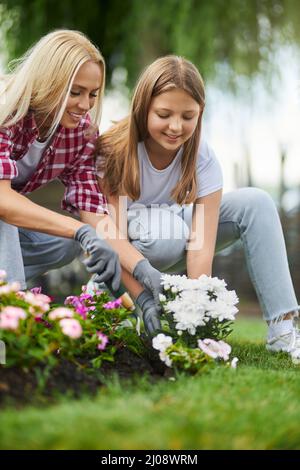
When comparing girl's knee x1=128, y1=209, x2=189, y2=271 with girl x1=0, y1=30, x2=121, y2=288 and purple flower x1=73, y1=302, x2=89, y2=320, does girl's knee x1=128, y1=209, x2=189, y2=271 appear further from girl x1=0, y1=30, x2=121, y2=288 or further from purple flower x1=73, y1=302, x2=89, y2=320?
purple flower x1=73, y1=302, x2=89, y2=320

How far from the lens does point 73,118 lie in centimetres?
257

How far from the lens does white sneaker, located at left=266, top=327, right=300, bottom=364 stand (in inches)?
106

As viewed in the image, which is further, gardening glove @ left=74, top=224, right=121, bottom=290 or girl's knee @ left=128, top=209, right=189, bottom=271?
girl's knee @ left=128, top=209, right=189, bottom=271

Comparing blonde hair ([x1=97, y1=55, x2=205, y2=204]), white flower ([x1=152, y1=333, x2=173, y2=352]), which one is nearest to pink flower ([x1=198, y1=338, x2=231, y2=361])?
white flower ([x1=152, y1=333, x2=173, y2=352])

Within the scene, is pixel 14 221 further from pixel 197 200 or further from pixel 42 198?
pixel 42 198

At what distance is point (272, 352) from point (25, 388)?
1.46 m

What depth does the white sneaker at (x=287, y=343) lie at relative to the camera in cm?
268

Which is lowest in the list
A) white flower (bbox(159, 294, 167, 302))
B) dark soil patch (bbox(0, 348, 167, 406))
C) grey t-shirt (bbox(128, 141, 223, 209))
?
dark soil patch (bbox(0, 348, 167, 406))

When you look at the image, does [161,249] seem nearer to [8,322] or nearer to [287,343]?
[287,343]

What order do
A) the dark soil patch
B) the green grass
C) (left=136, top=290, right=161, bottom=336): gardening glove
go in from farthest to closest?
1. (left=136, top=290, right=161, bottom=336): gardening glove
2. the dark soil patch
3. the green grass

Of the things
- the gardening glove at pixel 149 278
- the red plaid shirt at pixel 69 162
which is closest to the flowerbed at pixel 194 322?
the gardening glove at pixel 149 278

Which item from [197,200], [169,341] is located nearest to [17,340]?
[169,341]

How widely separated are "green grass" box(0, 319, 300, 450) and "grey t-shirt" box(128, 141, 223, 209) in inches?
41.2

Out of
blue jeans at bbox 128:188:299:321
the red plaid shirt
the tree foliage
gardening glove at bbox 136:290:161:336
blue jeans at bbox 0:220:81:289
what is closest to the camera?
gardening glove at bbox 136:290:161:336
